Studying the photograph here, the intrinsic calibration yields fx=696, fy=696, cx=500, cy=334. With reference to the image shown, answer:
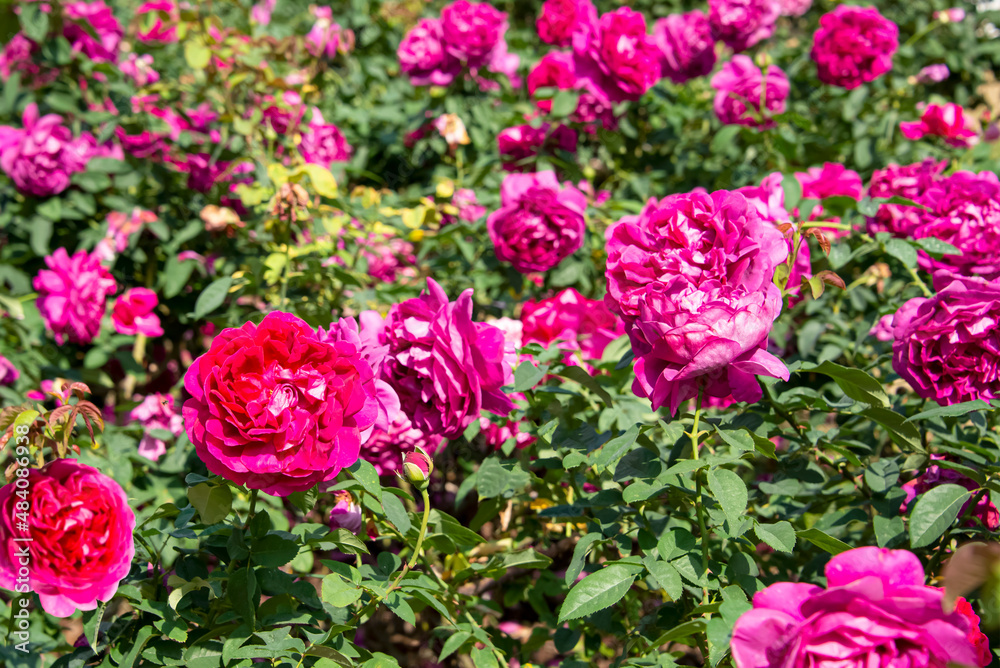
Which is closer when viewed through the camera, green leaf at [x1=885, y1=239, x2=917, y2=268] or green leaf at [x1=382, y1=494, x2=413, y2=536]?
green leaf at [x1=382, y1=494, x2=413, y2=536]

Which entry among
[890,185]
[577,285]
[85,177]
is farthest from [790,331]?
[85,177]

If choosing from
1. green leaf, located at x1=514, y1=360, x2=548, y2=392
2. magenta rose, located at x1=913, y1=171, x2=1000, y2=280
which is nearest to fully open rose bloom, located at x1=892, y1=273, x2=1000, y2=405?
magenta rose, located at x1=913, y1=171, x2=1000, y2=280

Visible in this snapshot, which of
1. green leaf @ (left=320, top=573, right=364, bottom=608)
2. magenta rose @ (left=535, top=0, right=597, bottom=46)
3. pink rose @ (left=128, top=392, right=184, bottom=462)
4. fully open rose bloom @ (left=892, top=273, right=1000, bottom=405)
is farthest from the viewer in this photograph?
magenta rose @ (left=535, top=0, right=597, bottom=46)

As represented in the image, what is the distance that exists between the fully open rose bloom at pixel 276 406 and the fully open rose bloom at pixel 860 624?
0.52 meters

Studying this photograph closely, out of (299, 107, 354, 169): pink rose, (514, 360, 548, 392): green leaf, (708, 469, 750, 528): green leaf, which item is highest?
(708, 469, 750, 528): green leaf

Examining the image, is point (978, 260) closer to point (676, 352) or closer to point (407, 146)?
point (676, 352)

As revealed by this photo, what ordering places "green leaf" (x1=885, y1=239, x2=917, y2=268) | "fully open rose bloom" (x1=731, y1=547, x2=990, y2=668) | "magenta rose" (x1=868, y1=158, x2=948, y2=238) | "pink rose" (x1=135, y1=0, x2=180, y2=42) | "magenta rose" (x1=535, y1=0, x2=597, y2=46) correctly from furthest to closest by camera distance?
"magenta rose" (x1=535, y1=0, x2=597, y2=46), "pink rose" (x1=135, y1=0, x2=180, y2=42), "magenta rose" (x1=868, y1=158, x2=948, y2=238), "green leaf" (x1=885, y1=239, x2=917, y2=268), "fully open rose bloom" (x1=731, y1=547, x2=990, y2=668)

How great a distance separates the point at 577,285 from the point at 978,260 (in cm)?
96

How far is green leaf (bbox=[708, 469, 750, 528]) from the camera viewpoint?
0.90 m

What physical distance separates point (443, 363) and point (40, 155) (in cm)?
176

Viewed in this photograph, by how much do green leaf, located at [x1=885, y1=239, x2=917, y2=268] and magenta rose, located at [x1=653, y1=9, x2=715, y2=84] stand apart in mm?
1111

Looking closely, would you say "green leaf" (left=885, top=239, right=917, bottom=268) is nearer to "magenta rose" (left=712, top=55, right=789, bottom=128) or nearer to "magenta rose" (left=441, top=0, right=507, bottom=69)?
"magenta rose" (left=712, top=55, right=789, bottom=128)

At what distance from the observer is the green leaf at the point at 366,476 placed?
957mm

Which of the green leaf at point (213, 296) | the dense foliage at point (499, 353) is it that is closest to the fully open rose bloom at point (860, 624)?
the dense foliage at point (499, 353)
